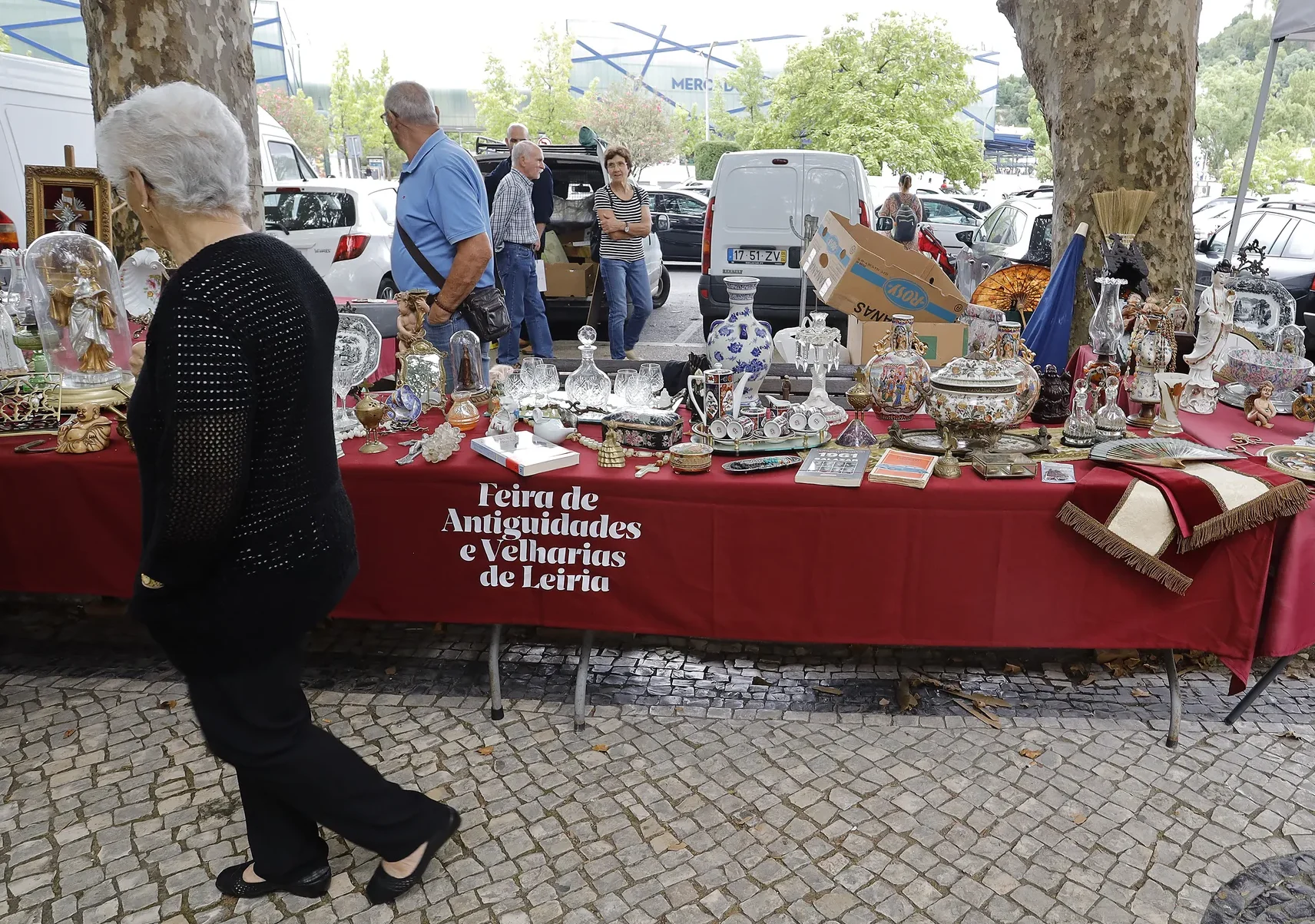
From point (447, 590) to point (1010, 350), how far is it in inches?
77.9

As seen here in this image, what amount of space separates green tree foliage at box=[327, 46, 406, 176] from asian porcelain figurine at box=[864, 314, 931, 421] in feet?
141

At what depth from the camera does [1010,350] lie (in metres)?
2.95

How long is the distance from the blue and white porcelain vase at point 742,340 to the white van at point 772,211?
15.6 ft

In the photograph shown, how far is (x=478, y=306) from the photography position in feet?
Result: 12.4

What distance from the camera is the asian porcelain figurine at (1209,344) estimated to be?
313cm

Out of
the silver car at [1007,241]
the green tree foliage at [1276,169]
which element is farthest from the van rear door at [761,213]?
the green tree foliage at [1276,169]

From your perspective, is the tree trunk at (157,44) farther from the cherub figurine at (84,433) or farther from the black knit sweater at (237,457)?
the black knit sweater at (237,457)

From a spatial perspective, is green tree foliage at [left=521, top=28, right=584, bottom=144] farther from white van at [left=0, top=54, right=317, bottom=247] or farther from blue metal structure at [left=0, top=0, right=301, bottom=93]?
white van at [left=0, top=54, right=317, bottom=247]

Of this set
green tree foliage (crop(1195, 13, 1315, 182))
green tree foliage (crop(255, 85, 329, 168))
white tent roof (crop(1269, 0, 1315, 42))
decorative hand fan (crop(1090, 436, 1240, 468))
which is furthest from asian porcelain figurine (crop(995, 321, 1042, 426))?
green tree foliage (crop(255, 85, 329, 168))

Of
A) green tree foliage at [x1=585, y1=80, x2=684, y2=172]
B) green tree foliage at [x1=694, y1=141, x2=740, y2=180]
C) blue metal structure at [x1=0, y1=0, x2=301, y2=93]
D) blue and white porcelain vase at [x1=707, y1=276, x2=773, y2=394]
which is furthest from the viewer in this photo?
green tree foliage at [x1=585, y1=80, x2=684, y2=172]

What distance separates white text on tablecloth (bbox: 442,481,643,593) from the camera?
8.80ft

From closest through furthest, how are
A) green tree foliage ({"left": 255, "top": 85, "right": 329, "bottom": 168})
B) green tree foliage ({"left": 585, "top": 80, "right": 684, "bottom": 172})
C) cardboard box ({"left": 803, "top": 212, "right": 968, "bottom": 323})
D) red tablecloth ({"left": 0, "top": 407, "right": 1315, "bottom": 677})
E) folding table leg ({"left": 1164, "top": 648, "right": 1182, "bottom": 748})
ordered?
1. red tablecloth ({"left": 0, "top": 407, "right": 1315, "bottom": 677})
2. folding table leg ({"left": 1164, "top": 648, "right": 1182, "bottom": 748})
3. cardboard box ({"left": 803, "top": 212, "right": 968, "bottom": 323})
4. green tree foliage ({"left": 255, "top": 85, "right": 329, "bottom": 168})
5. green tree foliage ({"left": 585, "top": 80, "right": 684, "bottom": 172})

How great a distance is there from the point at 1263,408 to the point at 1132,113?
6.73 feet

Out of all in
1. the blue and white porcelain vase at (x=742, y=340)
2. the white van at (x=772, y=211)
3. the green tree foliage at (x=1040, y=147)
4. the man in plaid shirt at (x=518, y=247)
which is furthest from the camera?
the green tree foliage at (x=1040, y=147)
